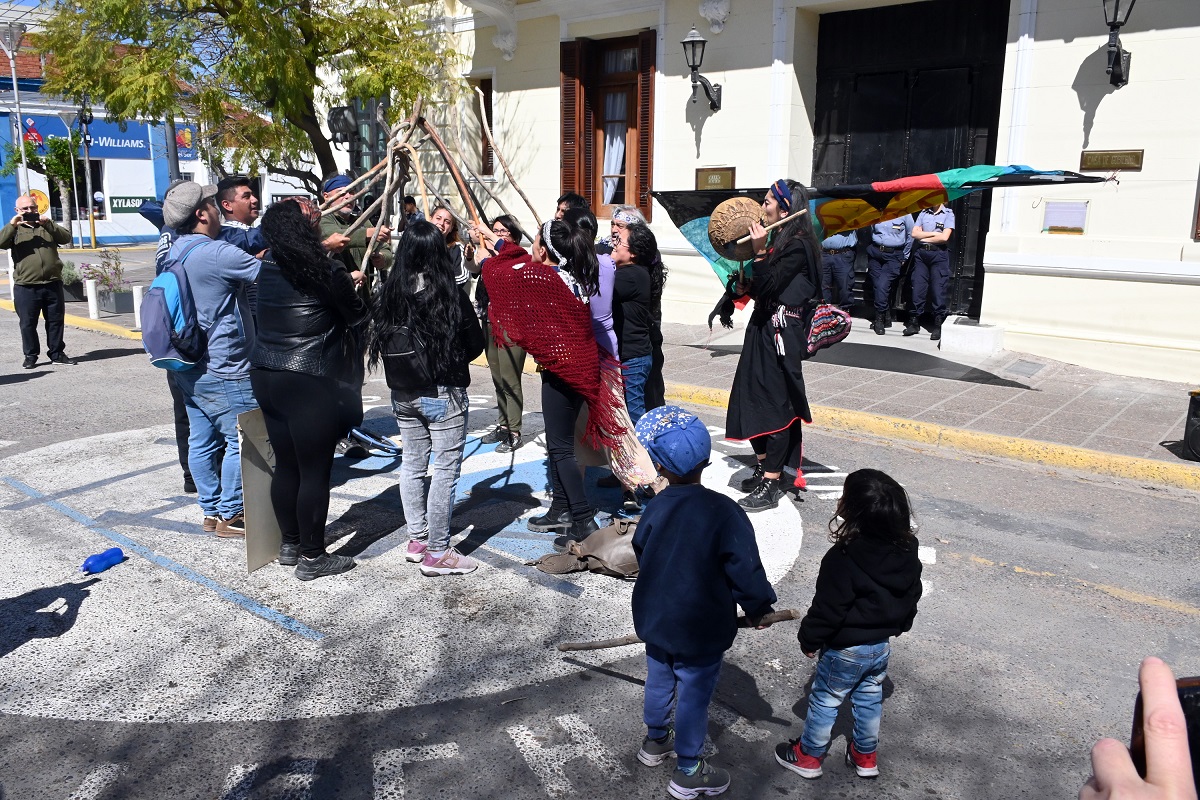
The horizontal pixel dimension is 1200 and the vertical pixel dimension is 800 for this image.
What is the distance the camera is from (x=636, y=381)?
600 cm

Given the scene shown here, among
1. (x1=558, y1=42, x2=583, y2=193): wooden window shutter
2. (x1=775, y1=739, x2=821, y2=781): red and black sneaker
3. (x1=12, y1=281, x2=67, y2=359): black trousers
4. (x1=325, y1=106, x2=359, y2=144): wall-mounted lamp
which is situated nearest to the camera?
(x1=775, y1=739, x2=821, y2=781): red and black sneaker

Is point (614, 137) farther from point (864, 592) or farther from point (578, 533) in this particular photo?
point (864, 592)

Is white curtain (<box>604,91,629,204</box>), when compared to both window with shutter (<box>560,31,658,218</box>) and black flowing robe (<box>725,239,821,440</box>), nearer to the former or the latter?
window with shutter (<box>560,31,658,218</box>)

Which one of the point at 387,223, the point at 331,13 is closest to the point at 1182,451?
the point at 387,223

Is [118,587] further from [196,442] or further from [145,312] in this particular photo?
[145,312]

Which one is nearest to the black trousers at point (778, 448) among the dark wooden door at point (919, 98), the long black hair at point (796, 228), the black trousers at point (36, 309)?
the long black hair at point (796, 228)

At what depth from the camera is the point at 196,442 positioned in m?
5.51

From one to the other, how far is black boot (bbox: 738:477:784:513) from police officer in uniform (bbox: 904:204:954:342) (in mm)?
6158

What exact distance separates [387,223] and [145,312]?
1403 mm

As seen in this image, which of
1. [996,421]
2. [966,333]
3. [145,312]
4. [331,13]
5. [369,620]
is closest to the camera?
[369,620]

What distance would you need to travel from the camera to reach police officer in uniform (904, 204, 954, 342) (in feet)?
36.6

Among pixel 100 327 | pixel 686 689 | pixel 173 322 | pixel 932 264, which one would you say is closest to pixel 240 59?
pixel 100 327

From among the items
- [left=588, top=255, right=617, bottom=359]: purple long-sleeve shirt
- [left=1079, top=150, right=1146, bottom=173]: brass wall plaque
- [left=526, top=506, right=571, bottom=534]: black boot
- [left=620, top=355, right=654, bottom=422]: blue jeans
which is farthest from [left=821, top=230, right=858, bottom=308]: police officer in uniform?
[left=526, top=506, right=571, bottom=534]: black boot

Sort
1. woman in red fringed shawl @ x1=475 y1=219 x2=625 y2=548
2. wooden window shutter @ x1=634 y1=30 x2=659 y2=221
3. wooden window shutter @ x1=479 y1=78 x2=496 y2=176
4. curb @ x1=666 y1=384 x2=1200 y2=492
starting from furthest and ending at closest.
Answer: wooden window shutter @ x1=479 y1=78 x2=496 y2=176 → wooden window shutter @ x1=634 y1=30 x2=659 y2=221 → curb @ x1=666 y1=384 x2=1200 y2=492 → woman in red fringed shawl @ x1=475 y1=219 x2=625 y2=548
